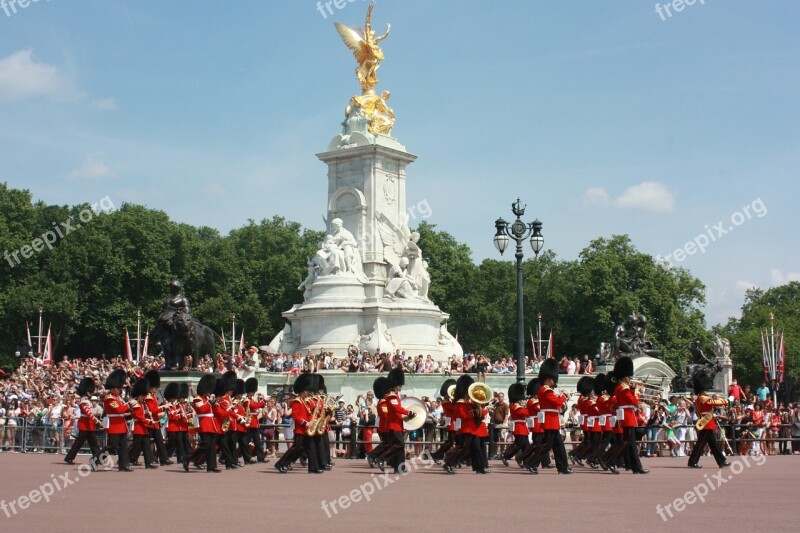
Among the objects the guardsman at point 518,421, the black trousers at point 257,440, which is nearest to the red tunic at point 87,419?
the black trousers at point 257,440

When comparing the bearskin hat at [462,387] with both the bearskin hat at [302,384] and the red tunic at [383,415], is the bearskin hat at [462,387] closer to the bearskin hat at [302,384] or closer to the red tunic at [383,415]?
the red tunic at [383,415]

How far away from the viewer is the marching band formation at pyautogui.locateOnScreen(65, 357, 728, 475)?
20.9 m

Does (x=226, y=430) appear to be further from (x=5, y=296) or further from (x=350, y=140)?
(x=5, y=296)

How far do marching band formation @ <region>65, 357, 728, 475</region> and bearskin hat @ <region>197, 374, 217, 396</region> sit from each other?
2 cm

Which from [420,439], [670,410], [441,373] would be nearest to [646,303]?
[441,373]

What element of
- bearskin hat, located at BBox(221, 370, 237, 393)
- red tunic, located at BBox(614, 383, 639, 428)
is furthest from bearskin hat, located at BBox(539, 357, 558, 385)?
bearskin hat, located at BBox(221, 370, 237, 393)

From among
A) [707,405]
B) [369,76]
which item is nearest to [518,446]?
[707,405]

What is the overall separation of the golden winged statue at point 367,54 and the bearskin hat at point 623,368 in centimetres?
2933

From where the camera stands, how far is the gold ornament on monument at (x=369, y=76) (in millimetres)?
47531

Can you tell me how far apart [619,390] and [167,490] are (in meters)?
8.49

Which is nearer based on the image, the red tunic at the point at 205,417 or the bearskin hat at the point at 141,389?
the red tunic at the point at 205,417

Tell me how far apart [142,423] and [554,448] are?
8.30 metres

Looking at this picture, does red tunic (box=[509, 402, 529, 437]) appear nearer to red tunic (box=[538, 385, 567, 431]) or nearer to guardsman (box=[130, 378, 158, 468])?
red tunic (box=[538, 385, 567, 431])

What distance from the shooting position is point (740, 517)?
43.8 ft
